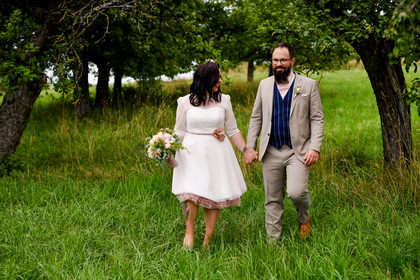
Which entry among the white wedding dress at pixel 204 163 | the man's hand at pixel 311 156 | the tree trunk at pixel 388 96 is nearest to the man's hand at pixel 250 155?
the white wedding dress at pixel 204 163

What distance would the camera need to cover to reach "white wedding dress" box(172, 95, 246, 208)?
194 inches

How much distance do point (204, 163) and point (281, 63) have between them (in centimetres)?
130

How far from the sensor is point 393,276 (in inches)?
161

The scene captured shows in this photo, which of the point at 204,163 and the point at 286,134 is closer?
the point at 204,163

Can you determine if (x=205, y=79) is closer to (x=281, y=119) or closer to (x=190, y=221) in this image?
(x=281, y=119)

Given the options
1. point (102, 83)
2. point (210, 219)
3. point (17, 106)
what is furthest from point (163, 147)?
point (102, 83)

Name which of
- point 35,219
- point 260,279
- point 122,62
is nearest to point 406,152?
point 260,279

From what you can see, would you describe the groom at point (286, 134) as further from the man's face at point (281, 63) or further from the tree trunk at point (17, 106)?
the tree trunk at point (17, 106)

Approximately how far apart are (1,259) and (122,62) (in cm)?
1078

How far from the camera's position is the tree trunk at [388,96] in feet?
23.1

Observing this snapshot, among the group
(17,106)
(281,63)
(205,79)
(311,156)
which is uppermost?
(281,63)

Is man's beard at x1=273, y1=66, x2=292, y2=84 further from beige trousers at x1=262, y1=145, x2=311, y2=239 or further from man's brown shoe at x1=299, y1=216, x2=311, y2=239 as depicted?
man's brown shoe at x1=299, y1=216, x2=311, y2=239

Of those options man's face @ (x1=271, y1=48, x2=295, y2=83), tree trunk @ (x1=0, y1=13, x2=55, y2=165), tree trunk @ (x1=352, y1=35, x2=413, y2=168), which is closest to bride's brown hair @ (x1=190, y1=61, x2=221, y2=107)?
man's face @ (x1=271, y1=48, x2=295, y2=83)

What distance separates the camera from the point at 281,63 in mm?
4973
